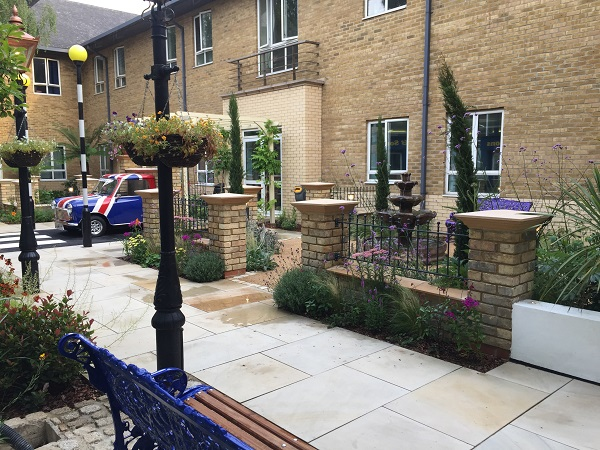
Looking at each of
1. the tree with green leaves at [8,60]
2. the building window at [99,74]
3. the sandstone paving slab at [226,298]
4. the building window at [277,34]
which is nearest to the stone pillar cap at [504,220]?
the sandstone paving slab at [226,298]

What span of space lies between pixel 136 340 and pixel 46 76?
85.7 ft

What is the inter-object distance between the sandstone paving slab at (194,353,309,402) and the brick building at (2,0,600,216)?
135 inches

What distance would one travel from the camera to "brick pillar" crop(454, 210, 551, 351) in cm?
449

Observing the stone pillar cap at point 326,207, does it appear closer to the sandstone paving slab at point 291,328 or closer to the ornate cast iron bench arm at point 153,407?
the sandstone paving slab at point 291,328

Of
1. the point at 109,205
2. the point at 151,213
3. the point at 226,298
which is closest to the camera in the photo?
the point at 226,298

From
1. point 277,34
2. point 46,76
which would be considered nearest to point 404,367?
point 277,34

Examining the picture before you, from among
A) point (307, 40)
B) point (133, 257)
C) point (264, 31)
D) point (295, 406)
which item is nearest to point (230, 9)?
point (264, 31)

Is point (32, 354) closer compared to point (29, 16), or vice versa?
point (32, 354)

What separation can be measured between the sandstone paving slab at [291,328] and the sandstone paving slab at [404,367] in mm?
905

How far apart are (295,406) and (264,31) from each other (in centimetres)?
1488

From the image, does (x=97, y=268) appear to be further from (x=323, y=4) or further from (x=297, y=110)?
(x=323, y=4)

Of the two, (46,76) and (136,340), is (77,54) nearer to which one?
(136,340)

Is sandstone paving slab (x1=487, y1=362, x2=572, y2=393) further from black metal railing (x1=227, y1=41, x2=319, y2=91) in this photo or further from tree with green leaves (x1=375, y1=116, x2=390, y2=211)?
black metal railing (x1=227, y1=41, x2=319, y2=91)

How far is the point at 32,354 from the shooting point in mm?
3854
